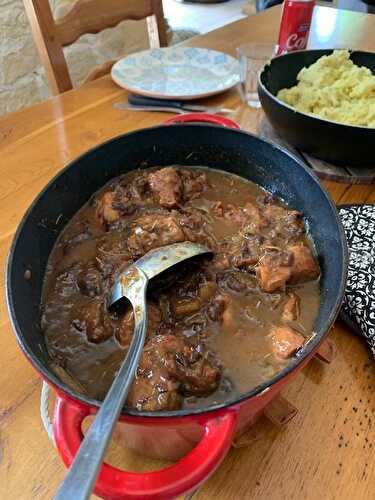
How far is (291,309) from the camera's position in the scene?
791mm

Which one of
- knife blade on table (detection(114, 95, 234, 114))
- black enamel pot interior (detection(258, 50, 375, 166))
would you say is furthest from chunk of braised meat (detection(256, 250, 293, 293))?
knife blade on table (detection(114, 95, 234, 114))

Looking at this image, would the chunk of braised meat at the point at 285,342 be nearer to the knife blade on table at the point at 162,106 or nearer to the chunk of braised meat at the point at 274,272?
the chunk of braised meat at the point at 274,272

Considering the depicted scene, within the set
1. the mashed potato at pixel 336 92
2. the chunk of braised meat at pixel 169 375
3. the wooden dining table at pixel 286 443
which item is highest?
the chunk of braised meat at pixel 169 375

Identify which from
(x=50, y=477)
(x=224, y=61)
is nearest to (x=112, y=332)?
(x=50, y=477)

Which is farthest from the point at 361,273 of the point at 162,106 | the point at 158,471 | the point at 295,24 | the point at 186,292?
the point at 295,24

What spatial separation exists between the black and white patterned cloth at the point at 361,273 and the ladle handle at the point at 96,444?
48 cm

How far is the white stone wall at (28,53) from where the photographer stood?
2.48 meters

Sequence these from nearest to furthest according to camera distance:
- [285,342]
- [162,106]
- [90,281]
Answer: [285,342], [90,281], [162,106]

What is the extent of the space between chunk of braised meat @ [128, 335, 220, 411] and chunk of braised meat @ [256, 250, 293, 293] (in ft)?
0.71

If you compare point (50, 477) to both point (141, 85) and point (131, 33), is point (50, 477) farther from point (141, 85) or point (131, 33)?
point (131, 33)

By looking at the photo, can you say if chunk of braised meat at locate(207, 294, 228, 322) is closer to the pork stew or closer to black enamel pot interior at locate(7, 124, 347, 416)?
the pork stew

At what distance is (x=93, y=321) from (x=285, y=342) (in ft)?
1.09

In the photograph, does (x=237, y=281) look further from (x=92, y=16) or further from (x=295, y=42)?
(x=92, y=16)

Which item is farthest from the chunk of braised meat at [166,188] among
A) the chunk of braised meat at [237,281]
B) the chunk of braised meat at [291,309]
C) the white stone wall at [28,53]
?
the white stone wall at [28,53]
